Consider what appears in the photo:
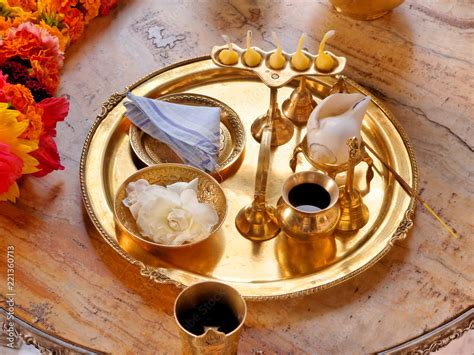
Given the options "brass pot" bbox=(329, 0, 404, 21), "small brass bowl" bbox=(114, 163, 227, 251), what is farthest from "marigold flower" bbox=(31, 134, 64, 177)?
Result: "brass pot" bbox=(329, 0, 404, 21)

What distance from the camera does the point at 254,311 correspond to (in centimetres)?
89

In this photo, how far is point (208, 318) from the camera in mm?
776

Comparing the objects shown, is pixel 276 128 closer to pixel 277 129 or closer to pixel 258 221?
pixel 277 129

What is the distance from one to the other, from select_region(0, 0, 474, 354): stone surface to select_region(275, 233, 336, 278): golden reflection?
42 millimetres

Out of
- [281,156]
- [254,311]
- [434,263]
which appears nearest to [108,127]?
[281,156]

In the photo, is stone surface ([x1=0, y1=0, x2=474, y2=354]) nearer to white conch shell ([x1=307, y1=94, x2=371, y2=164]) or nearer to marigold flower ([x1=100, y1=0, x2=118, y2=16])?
marigold flower ([x1=100, y1=0, x2=118, y2=16])


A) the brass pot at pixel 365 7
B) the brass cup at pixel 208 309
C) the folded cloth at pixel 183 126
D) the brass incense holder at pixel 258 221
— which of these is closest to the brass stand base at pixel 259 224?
the brass incense holder at pixel 258 221

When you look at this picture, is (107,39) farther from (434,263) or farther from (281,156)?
(434,263)

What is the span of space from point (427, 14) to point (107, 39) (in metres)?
0.60

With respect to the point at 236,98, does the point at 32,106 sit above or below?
above

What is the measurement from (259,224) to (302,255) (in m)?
0.07

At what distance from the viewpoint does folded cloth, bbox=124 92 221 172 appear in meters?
1.03

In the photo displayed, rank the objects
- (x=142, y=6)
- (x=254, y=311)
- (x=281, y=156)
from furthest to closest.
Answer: (x=142, y=6)
(x=281, y=156)
(x=254, y=311)

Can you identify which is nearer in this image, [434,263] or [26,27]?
[434,263]
